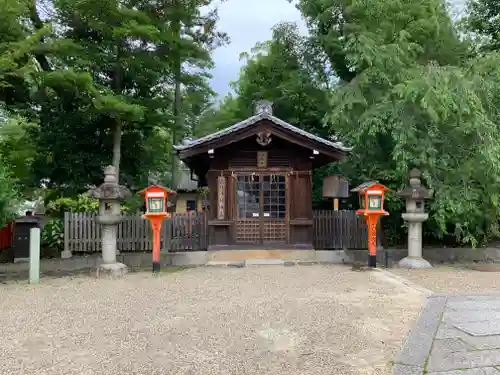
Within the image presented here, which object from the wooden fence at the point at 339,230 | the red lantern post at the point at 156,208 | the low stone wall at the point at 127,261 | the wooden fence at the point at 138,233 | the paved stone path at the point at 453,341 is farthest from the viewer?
the wooden fence at the point at 339,230

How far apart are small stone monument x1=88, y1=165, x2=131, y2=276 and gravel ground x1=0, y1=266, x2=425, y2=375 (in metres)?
0.91

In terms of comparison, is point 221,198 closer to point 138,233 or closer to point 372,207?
point 138,233

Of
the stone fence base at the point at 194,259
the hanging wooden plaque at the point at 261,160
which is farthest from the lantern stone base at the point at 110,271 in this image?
the hanging wooden plaque at the point at 261,160

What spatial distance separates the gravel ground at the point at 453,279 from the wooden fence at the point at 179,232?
7.43ft

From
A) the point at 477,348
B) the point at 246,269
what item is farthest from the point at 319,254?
the point at 477,348

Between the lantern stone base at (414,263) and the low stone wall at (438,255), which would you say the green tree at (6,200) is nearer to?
the low stone wall at (438,255)

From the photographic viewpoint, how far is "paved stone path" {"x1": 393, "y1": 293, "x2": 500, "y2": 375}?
351cm

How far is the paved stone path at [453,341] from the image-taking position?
3.51 m

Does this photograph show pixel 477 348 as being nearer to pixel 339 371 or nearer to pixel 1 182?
pixel 339 371

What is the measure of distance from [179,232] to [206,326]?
631 cm

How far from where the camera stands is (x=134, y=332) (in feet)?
15.1

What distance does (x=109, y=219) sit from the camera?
29.3ft

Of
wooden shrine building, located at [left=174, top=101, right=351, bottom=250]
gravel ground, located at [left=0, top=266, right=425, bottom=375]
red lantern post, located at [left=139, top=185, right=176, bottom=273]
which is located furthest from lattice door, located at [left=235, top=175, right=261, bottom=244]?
gravel ground, located at [left=0, top=266, right=425, bottom=375]

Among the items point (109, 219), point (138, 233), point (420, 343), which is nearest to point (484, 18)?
point (138, 233)
